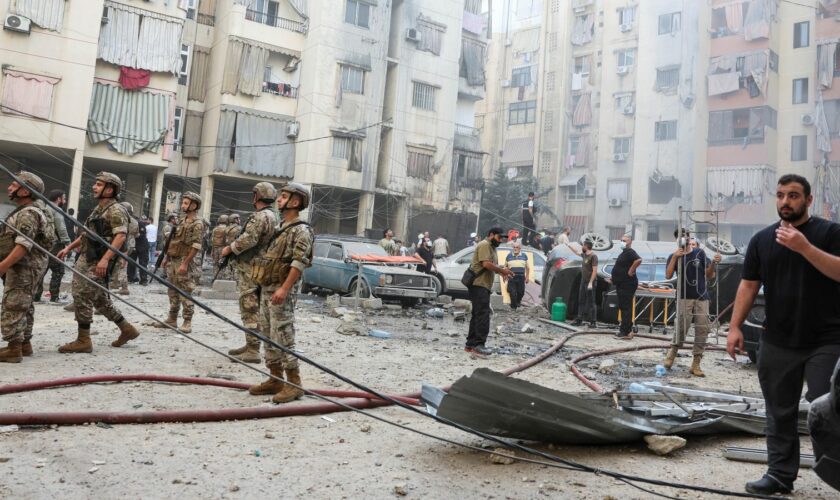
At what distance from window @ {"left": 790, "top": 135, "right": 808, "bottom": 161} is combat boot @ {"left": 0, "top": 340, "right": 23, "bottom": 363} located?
36041 mm

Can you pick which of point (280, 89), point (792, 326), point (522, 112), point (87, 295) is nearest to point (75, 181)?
A: point (280, 89)

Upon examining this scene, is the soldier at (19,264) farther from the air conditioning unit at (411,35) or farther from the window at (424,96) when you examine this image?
the air conditioning unit at (411,35)

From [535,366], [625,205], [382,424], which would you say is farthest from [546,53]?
[382,424]

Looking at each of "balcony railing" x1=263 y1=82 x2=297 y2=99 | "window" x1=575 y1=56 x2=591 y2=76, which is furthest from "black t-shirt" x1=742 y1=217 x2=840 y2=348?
"window" x1=575 y1=56 x2=591 y2=76

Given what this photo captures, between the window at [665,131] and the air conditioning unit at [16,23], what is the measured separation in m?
30.3

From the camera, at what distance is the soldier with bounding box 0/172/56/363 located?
18.4 ft

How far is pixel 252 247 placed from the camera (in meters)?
6.41

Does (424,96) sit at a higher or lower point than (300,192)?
higher

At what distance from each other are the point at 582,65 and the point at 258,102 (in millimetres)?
23654

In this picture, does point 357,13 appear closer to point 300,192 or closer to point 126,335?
point 126,335

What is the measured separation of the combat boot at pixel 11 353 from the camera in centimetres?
568

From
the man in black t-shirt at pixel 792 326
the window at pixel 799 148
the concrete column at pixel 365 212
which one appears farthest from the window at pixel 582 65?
the man in black t-shirt at pixel 792 326

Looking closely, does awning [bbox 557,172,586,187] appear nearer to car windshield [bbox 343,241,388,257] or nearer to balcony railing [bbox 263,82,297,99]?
balcony railing [bbox 263,82,297,99]

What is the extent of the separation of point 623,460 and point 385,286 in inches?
370
